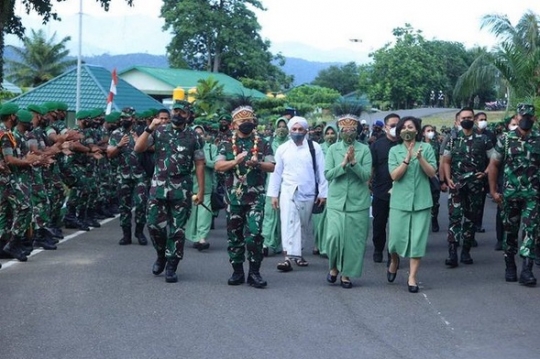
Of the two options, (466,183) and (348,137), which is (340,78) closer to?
(466,183)

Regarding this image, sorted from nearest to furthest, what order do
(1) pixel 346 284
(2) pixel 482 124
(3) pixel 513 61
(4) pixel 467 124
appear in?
(1) pixel 346 284, (4) pixel 467 124, (2) pixel 482 124, (3) pixel 513 61

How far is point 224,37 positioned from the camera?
7694 cm

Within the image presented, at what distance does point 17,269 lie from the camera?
40.0 feet

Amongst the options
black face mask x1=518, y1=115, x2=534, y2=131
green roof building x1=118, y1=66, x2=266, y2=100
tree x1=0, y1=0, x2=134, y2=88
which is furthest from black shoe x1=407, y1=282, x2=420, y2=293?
green roof building x1=118, y1=66, x2=266, y2=100

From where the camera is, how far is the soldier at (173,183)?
11.4 m

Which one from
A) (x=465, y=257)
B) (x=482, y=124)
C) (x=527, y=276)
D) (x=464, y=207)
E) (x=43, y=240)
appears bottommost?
(x=43, y=240)

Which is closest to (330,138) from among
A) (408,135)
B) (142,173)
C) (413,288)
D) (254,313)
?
(142,173)

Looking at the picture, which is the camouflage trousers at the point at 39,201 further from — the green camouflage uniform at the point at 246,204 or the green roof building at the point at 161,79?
the green roof building at the point at 161,79

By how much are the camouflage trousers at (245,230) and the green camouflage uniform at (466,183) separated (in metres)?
3.24

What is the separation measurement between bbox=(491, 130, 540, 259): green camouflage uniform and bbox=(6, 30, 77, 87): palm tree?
6744cm

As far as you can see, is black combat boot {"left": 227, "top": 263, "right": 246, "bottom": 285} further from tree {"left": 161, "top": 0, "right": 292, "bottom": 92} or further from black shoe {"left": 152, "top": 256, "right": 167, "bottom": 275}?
tree {"left": 161, "top": 0, "right": 292, "bottom": 92}

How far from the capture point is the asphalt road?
8.19 m

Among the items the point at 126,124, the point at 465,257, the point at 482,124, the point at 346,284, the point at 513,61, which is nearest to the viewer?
the point at 346,284

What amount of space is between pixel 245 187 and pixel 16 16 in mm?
23964
